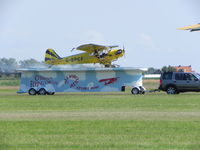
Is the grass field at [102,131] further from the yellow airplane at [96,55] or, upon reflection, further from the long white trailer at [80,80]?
the yellow airplane at [96,55]

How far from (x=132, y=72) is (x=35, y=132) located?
24.9 meters

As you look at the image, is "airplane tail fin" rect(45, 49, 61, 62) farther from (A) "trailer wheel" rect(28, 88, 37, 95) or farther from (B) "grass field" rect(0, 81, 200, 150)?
(B) "grass field" rect(0, 81, 200, 150)

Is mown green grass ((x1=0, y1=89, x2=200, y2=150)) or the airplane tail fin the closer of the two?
mown green grass ((x1=0, y1=89, x2=200, y2=150))

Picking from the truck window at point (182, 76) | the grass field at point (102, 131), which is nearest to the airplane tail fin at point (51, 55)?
the truck window at point (182, 76)

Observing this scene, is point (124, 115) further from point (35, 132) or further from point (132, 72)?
point (132, 72)

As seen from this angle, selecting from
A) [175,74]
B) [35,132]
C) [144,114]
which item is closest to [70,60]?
[175,74]

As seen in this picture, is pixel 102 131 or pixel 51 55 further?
pixel 51 55

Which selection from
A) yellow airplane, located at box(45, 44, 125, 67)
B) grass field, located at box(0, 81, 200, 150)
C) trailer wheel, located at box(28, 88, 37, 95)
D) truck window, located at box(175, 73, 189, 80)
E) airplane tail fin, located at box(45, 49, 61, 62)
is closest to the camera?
grass field, located at box(0, 81, 200, 150)

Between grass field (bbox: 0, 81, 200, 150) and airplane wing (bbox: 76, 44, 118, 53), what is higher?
airplane wing (bbox: 76, 44, 118, 53)

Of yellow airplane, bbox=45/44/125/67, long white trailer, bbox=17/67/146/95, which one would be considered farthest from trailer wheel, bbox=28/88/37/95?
yellow airplane, bbox=45/44/125/67

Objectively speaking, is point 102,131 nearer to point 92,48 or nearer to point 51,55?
point 92,48

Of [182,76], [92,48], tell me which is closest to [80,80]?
[182,76]

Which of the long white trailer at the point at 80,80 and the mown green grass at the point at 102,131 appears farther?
the long white trailer at the point at 80,80

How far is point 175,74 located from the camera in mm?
35906
